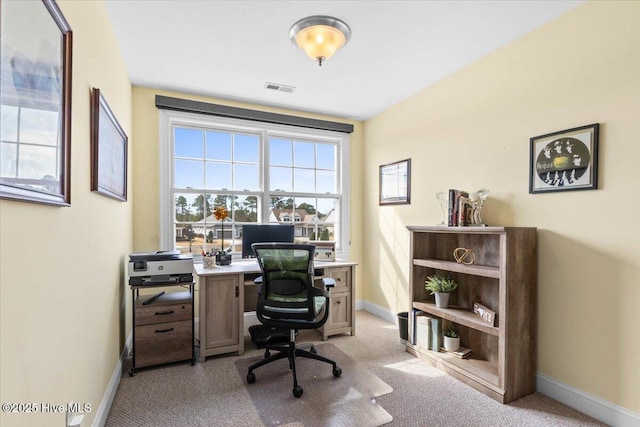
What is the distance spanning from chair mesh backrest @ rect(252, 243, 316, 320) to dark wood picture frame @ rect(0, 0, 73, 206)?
1378 mm

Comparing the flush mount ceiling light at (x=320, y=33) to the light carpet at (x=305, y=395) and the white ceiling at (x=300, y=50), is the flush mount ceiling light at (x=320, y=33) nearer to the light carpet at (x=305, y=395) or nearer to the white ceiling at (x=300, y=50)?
the white ceiling at (x=300, y=50)

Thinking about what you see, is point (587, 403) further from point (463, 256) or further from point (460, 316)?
point (463, 256)

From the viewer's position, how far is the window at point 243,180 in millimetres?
3502

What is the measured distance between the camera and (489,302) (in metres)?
2.59

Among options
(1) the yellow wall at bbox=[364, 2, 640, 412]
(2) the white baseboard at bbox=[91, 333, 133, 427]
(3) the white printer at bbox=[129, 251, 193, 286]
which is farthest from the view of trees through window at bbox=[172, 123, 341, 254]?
(1) the yellow wall at bbox=[364, 2, 640, 412]

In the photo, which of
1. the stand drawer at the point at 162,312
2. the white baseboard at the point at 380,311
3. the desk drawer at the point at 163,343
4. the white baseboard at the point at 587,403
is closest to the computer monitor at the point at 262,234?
the stand drawer at the point at 162,312

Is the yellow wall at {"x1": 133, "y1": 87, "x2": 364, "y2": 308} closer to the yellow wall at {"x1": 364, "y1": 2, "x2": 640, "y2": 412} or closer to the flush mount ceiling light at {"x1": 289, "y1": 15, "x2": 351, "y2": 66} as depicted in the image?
the flush mount ceiling light at {"x1": 289, "y1": 15, "x2": 351, "y2": 66}

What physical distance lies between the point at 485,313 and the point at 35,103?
9.47 feet

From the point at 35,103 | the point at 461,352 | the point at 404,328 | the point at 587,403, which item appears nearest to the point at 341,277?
the point at 404,328

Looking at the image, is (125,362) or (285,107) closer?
(125,362)

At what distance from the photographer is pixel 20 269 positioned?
3.18 ft

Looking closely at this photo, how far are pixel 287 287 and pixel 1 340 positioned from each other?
172 centimetres

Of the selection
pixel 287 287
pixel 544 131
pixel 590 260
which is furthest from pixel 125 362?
pixel 544 131

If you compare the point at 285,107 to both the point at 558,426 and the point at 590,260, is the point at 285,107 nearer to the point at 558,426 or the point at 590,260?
the point at 590,260
